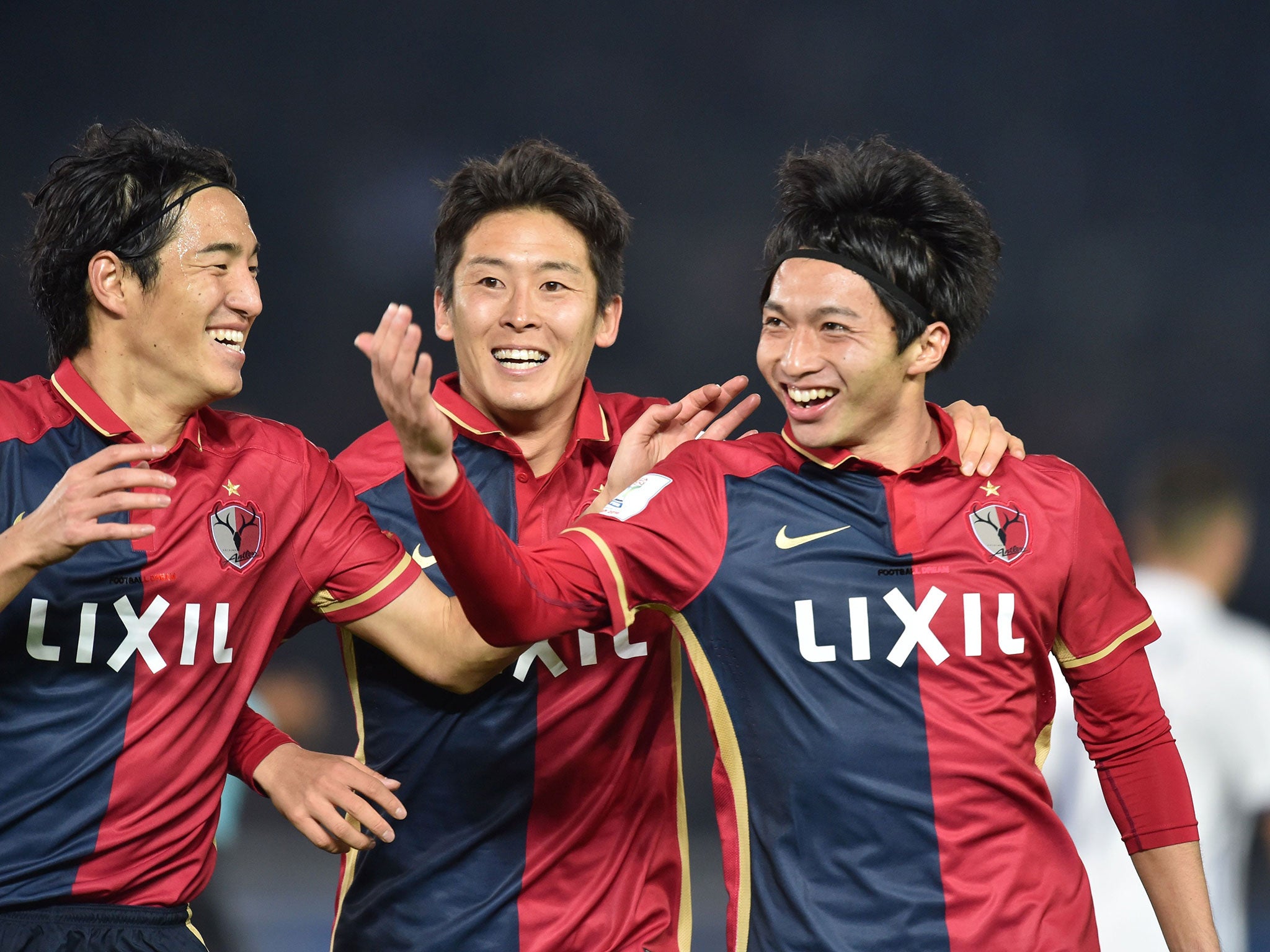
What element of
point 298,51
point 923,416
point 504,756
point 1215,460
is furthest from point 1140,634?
point 298,51

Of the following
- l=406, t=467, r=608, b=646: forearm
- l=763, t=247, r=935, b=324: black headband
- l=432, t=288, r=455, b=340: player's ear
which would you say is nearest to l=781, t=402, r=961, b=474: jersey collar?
l=763, t=247, r=935, b=324: black headband

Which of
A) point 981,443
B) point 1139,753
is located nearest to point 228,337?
point 981,443

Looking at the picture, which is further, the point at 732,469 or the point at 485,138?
the point at 485,138

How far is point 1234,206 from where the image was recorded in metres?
Result: 5.66

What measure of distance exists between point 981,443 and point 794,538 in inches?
15.2

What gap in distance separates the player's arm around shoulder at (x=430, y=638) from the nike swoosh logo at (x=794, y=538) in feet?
1.62

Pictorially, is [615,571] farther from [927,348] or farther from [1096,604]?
[1096,604]

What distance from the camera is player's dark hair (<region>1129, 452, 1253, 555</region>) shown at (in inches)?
187

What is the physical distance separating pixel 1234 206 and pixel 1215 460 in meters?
1.09

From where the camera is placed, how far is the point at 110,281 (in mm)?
2336

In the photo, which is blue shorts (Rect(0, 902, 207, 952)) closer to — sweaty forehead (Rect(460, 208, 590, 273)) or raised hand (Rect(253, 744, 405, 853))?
raised hand (Rect(253, 744, 405, 853))

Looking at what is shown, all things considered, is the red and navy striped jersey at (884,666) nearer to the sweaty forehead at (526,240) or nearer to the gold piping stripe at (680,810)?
the gold piping stripe at (680,810)

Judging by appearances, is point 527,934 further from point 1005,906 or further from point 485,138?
point 485,138

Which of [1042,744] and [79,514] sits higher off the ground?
[79,514]
